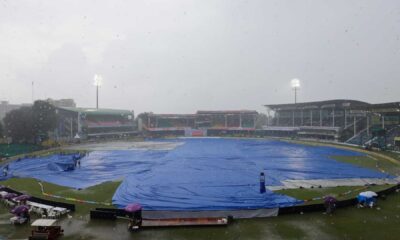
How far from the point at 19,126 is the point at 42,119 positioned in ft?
19.6

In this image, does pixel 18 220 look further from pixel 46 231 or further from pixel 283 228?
pixel 283 228

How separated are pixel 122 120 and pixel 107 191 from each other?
96.9 meters

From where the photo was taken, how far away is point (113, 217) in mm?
19281

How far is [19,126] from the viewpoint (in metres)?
70.9

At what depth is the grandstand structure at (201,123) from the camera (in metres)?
122

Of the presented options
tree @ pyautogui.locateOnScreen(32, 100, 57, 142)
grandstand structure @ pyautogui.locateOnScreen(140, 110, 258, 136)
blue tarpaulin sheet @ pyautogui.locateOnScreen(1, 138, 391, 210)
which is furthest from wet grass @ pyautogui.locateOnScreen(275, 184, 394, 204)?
grandstand structure @ pyautogui.locateOnScreen(140, 110, 258, 136)

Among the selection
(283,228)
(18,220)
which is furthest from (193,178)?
(18,220)

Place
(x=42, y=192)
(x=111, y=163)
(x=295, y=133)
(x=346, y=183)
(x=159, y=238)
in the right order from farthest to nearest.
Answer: (x=295, y=133)
(x=111, y=163)
(x=346, y=183)
(x=42, y=192)
(x=159, y=238)

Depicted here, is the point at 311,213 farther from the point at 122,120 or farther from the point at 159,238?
the point at 122,120

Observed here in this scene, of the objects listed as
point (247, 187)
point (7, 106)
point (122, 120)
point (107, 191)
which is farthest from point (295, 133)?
point (7, 106)

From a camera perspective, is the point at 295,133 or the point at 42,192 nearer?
the point at 42,192

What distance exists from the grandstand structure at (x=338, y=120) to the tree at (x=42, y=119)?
75.6 m

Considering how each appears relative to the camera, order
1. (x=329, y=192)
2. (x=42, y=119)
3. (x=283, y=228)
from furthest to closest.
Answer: (x=42, y=119) → (x=329, y=192) → (x=283, y=228)

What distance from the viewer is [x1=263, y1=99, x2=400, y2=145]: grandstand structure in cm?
6538
